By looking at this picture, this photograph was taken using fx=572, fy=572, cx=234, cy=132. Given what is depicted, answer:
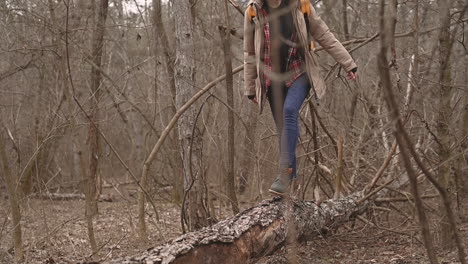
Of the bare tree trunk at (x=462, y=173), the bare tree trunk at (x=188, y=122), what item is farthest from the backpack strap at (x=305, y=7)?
the bare tree trunk at (x=462, y=173)

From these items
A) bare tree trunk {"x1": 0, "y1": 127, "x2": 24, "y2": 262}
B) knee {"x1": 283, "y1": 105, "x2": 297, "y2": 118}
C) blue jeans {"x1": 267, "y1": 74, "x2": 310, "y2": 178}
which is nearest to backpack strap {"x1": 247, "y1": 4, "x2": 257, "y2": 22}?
blue jeans {"x1": 267, "y1": 74, "x2": 310, "y2": 178}

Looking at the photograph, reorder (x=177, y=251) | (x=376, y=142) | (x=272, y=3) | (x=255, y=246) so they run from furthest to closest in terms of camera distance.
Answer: (x=376, y=142), (x=272, y=3), (x=255, y=246), (x=177, y=251)

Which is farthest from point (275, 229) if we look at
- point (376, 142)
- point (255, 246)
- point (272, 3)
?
point (376, 142)

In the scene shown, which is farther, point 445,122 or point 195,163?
point 195,163

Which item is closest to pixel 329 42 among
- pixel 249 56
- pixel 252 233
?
pixel 249 56

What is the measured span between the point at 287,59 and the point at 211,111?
3.26m

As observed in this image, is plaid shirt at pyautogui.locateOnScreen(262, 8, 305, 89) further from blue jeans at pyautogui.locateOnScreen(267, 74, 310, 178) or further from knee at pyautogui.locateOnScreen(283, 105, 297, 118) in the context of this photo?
knee at pyautogui.locateOnScreen(283, 105, 297, 118)

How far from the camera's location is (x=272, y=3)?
184 inches

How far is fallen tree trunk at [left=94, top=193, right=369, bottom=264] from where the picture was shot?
10.7 feet

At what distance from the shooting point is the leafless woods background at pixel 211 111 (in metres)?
5.38

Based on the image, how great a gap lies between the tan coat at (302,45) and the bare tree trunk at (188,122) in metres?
0.72

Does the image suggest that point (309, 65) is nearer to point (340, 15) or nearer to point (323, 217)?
point (323, 217)

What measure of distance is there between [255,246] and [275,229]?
31 centimetres

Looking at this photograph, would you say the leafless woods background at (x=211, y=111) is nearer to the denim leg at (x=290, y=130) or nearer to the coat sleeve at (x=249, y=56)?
the coat sleeve at (x=249, y=56)
